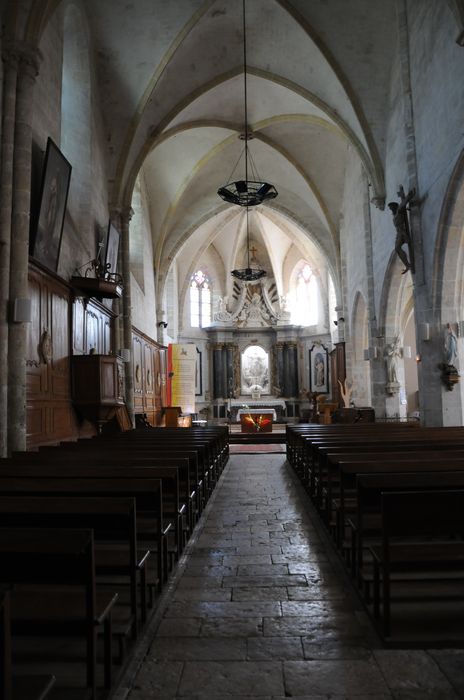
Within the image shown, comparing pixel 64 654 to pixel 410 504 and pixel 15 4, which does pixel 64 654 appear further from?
pixel 15 4

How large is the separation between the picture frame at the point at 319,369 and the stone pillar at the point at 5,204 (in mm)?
22500

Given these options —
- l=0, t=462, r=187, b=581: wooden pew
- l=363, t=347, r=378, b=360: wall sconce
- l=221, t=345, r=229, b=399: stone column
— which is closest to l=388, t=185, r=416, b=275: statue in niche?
l=363, t=347, r=378, b=360: wall sconce

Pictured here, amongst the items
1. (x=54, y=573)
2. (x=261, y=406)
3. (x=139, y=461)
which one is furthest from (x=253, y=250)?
(x=54, y=573)

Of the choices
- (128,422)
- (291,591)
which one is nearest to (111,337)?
(128,422)

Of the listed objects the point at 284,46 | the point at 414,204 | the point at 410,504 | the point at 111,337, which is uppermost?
the point at 284,46

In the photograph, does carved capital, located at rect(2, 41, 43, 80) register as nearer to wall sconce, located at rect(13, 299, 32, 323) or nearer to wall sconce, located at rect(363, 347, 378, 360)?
wall sconce, located at rect(13, 299, 32, 323)

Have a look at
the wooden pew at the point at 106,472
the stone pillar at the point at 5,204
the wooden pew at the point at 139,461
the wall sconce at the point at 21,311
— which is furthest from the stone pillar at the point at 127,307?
the wooden pew at the point at 106,472

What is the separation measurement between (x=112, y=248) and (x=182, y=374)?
30.4ft

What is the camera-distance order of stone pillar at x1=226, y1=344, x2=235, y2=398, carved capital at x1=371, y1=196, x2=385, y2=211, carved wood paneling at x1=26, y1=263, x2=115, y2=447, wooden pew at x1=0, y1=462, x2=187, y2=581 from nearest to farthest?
1. wooden pew at x1=0, y1=462, x2=187, y2=581
2. carved wood paneling at x1=26, y1=263, x2=115, y2=447
3. carved capital at x1=371, y1=196, x2=385, y2=211
4. stone pillar at x1=226, y1=344, x2=235, y2=398

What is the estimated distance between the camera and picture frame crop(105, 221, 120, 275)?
48.0 ft

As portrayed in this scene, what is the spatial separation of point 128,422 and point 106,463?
31.5 feet

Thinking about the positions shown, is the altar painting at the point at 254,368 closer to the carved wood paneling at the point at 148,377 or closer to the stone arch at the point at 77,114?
the carved wood paneling at the point at 148,377

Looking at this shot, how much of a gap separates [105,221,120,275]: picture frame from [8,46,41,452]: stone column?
17.0 ft

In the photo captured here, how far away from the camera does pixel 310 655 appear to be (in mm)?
3061
